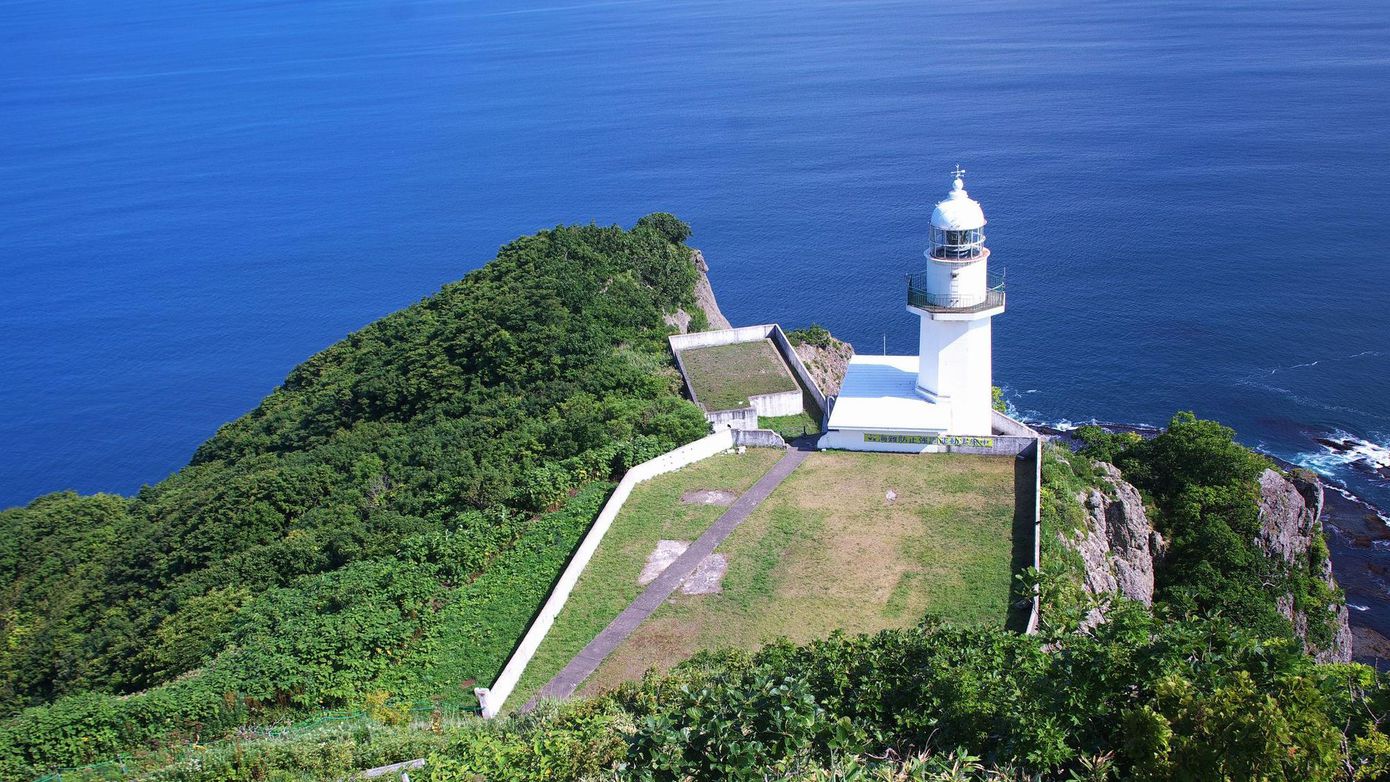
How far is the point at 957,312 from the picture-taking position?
2955 cm

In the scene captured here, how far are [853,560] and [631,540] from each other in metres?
5.63

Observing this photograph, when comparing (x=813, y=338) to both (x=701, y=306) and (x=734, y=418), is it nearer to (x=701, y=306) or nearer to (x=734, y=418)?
(x=701, y=306)

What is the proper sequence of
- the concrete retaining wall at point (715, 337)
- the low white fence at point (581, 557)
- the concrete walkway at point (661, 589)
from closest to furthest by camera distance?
the low white fence at point (581, 557), the concrete walkway at point (661, 589), the concrete retaining wall at point (715, 337)

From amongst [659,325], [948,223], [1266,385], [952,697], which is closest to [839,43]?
[1266,385]

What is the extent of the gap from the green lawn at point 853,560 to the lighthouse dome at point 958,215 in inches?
254

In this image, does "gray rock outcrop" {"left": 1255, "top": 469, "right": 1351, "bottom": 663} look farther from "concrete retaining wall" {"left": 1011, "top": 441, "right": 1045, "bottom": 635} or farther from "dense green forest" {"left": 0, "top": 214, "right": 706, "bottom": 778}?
"dense green forest" {"left": 0, "top": 214, "right": 706, "bottom": 778}

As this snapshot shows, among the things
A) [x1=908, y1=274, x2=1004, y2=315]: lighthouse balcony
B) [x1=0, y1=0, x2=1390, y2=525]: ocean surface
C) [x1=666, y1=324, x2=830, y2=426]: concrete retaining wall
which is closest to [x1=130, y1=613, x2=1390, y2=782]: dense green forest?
[x1=908, y1=274, x2=1004, y2=315]: lighthouse balcony

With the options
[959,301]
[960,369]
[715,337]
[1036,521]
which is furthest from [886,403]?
[715,337]

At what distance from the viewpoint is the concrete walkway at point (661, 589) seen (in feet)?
70.3

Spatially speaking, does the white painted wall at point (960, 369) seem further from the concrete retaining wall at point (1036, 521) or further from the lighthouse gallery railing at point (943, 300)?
the concrete retaining wall at point (1036, 521)

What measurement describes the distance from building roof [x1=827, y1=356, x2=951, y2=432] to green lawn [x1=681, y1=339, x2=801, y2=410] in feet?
15.9

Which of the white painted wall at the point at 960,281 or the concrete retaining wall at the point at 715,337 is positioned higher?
the white painted wall at the point at 960,281

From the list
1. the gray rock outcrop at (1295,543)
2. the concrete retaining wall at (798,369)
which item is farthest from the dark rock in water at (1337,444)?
the concrete retaining wall at (798,369)

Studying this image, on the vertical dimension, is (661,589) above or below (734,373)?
below
